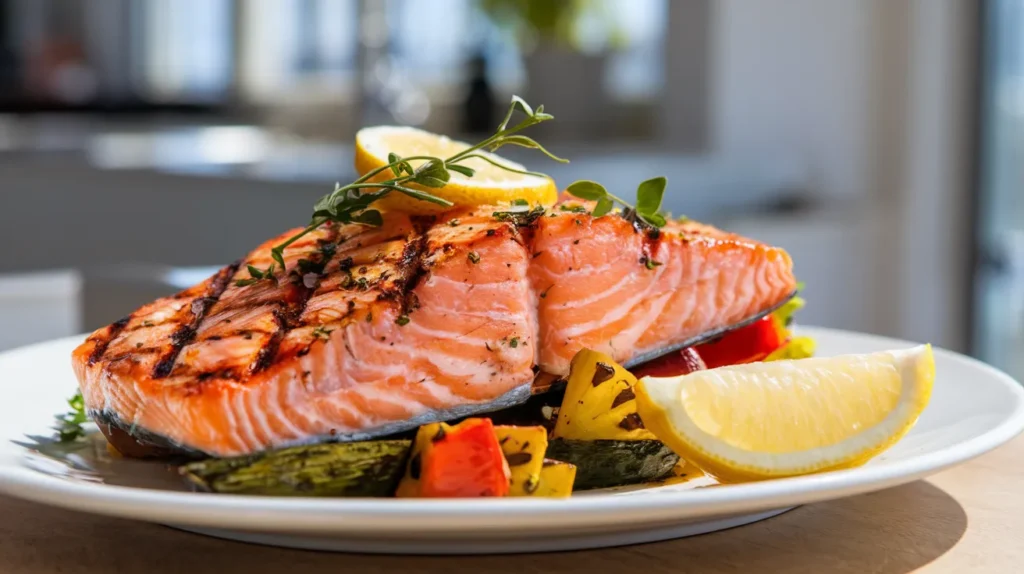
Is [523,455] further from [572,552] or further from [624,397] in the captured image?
[624,397]

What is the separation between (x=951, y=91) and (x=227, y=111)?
6.04 m

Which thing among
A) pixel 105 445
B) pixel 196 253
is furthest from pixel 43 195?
pixel 105 445

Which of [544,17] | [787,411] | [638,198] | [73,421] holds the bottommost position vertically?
[73,421]

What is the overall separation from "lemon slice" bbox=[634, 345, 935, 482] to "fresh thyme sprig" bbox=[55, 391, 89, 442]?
0.67 m

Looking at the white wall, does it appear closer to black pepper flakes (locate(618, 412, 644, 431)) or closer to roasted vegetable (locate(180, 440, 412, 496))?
black pepper flakes (locate(618, 412, 644, 431))

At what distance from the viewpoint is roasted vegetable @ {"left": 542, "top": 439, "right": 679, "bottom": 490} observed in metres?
1.14

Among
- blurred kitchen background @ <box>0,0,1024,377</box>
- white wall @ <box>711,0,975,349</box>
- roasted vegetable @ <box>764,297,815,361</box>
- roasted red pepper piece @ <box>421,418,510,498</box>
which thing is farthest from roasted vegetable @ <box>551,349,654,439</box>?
white wall @ <box>711,0,975,349</box>

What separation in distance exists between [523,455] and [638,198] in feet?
1.66

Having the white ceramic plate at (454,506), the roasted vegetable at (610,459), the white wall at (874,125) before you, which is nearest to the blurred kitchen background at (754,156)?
the white wall at (874,125)

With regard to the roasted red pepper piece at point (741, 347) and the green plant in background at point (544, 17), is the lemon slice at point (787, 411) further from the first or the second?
the green plant in background at point (544, 17)

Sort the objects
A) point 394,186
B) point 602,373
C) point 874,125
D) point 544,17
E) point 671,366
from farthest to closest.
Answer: point 544,17
point 874,125
point 671,366
point 394,186
point 602,373

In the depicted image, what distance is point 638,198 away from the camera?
1455 millimetres

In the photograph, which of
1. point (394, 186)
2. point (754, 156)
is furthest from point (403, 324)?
point (754, 156)

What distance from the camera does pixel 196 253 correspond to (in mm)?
4691
